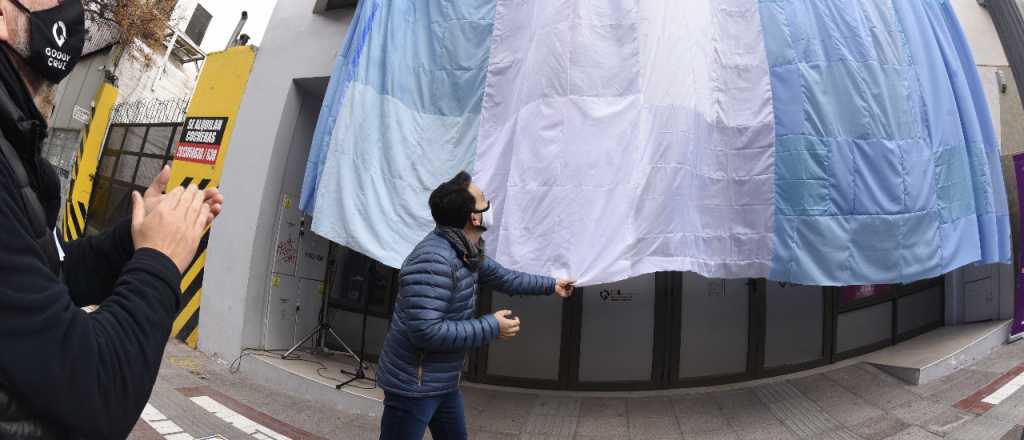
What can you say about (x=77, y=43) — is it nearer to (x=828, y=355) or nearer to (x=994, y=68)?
(x=828, y=355)

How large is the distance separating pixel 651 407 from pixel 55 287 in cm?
534

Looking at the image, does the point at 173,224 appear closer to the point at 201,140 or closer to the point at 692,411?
the point at 692,411

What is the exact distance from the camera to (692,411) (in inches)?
196

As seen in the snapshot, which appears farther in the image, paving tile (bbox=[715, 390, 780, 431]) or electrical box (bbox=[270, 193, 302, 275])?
electrical box (bbox=[270, 193, 302, 275])

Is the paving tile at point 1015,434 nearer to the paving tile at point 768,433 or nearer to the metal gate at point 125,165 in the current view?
the paving tile at point 768,433

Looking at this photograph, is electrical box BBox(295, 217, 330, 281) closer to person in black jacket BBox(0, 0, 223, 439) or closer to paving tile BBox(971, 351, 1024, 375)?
person in black jacket BBox(0, 0, 223, 439)

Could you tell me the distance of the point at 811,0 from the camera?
3.94 m

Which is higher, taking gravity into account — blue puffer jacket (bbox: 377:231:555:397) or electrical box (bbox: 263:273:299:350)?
blue puffer jacket (bbox: 377:231:555:397)

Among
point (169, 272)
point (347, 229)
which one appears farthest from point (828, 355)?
point (169, 272)

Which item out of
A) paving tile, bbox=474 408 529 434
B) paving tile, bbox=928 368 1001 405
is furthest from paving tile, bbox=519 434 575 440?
paving tile, bbox=928 368 1001 405

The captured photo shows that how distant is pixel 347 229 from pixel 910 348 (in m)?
7.29

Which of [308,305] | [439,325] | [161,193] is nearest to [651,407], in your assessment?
[439,325]

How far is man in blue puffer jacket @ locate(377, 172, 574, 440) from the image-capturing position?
221cm

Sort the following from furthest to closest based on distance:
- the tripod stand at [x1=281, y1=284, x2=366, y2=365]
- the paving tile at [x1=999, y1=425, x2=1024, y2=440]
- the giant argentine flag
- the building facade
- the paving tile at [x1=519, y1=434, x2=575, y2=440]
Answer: the tripod stand at [x1=281, y1=284, x2=366, y2=365], the building facade, the paving tile at [x1=519, y1=434, x2=575, y2=440], the paving tile at [x1=999, y1=425, x2=1024, y2=440], the giant argentine flag
